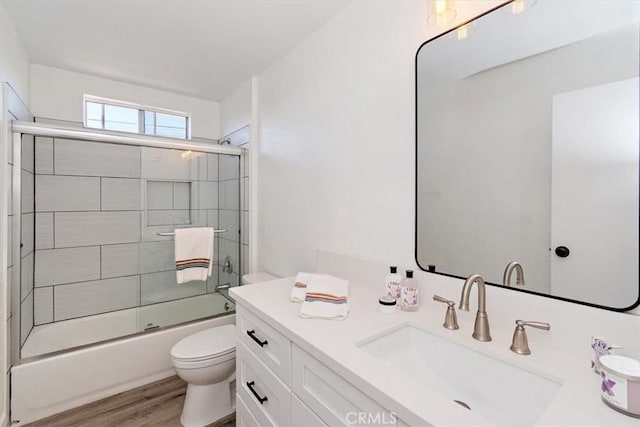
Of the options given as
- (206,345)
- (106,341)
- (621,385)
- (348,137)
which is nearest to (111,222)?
(106,341)

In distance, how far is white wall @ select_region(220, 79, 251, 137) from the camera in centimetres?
253

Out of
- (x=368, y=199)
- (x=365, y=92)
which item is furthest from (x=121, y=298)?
(x=365, y=92)

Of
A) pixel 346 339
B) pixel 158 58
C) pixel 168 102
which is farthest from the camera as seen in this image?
pixel 168 102

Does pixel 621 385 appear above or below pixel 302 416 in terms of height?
above

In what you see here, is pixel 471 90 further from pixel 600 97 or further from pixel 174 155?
pixel 174 155

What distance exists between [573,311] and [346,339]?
660mm

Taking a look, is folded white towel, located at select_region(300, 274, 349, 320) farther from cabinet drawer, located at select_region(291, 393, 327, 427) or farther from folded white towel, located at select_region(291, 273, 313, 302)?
cabinet drawer, located at select_region(291, 393, 327, 427)

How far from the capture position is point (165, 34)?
183 cm

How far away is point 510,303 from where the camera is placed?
3.17 ft

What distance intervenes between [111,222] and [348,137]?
211 centimetres

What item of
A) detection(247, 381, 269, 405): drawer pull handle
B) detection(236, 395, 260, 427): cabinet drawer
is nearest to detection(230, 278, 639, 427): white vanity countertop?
detection(247, 381, 269, 405): drawer pull handle

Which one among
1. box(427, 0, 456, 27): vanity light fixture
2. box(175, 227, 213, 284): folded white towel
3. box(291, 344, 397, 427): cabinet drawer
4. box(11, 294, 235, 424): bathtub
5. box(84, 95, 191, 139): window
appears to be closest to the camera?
box(291, 344, 397, 427): cabinet drawer
